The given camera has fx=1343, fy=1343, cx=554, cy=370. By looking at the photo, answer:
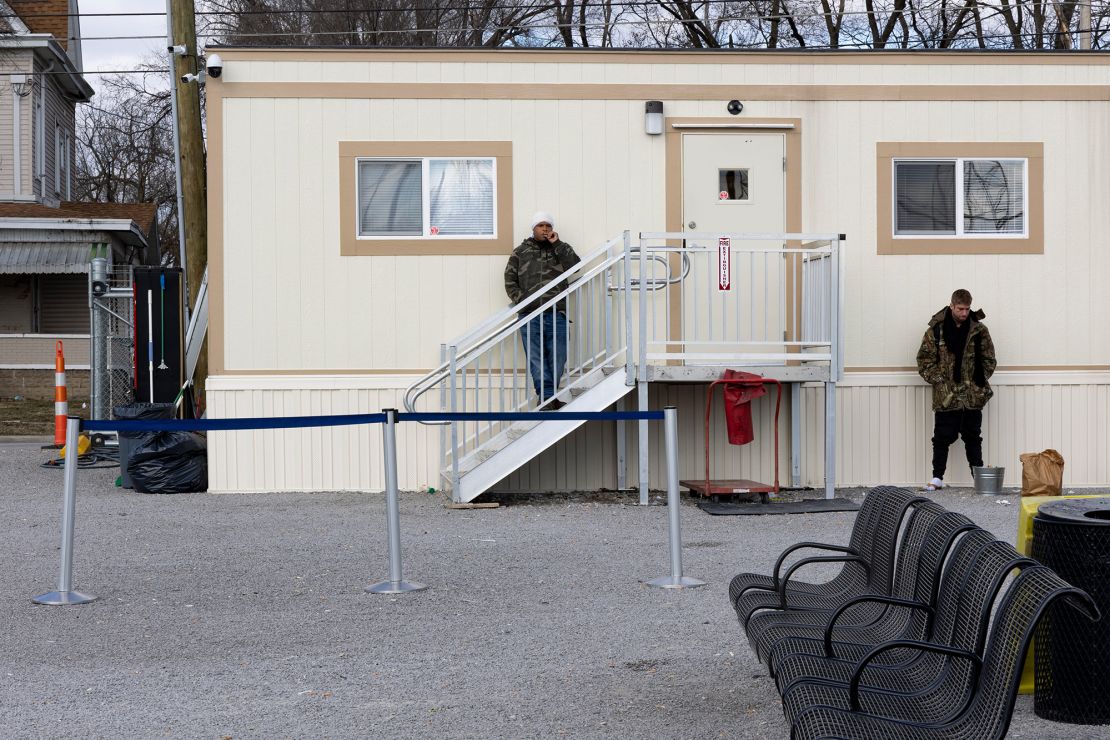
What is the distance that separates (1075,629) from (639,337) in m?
7.12

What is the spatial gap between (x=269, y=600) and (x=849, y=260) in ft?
23.7

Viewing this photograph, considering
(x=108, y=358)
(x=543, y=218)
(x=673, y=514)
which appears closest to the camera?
(x=673, y=514)

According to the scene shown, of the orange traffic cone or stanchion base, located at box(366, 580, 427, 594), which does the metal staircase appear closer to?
stanchion base, located at box(366, 580, 427, 594)

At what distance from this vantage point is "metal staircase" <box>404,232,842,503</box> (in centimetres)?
1145

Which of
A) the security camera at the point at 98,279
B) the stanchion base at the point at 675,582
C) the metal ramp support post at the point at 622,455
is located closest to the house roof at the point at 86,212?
the security camera at the point at 98,279

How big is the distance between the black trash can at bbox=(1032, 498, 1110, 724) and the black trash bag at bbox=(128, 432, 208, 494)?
9.38m

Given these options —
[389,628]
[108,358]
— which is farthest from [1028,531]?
[108,358]

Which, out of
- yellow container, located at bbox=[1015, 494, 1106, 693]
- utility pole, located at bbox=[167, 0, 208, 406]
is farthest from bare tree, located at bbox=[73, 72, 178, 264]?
yellow container, located at bbox=[1015, 494, 1106, 693]

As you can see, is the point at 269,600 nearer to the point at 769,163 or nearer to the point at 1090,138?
the point at 769,163

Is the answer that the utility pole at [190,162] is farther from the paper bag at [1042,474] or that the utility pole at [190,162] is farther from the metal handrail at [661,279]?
the paper bag at [1042,474]

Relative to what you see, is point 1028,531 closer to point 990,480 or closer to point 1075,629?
point 1075,629

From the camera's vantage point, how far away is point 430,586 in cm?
781

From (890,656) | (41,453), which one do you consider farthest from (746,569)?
(41,453)

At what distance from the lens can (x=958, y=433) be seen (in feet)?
40.9
